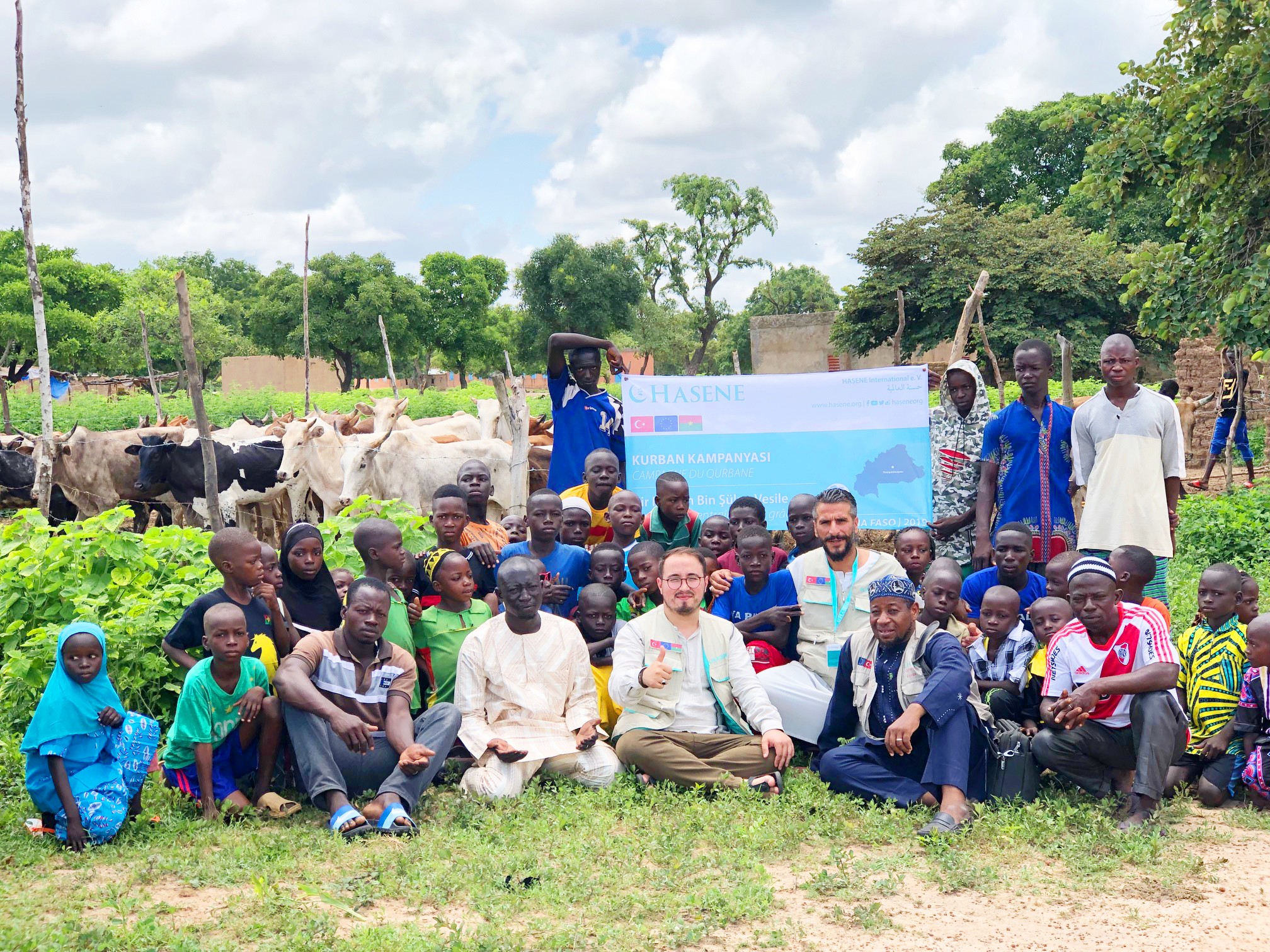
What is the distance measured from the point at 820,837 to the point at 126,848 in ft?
9.53

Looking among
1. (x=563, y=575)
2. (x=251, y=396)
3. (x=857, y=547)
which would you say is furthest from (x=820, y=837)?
(x=251, y=396)

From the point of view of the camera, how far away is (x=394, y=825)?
5.12 meters

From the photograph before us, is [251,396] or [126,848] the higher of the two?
[251,396]

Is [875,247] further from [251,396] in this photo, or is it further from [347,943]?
[347,943]

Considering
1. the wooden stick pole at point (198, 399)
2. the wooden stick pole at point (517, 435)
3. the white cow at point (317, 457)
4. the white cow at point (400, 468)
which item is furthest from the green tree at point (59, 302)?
the wooden stick pole at point (198, 399)

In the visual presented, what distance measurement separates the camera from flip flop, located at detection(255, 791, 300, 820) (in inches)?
210

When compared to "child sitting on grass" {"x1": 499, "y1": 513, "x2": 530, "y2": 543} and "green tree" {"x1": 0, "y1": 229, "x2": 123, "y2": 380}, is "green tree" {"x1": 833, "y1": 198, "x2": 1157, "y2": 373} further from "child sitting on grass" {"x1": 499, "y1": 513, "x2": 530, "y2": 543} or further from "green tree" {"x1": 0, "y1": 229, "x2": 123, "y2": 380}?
"green tree" {"x1": 0, "y1": 229, "x2": 123, "y2": 380}

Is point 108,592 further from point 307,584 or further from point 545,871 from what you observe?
point 545,871

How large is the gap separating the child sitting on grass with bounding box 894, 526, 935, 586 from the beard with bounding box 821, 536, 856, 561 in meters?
0.42

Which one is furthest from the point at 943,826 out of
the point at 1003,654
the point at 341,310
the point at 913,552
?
the point at 341,310

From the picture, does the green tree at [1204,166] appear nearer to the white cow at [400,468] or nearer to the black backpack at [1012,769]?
the black backpack at [1012,769]

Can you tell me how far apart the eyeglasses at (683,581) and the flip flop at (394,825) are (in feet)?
5.37

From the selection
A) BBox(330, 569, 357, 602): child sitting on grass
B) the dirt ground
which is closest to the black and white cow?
BBox(330, 569, 357, 602): child sitting on grass

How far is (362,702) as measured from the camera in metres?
5.54
